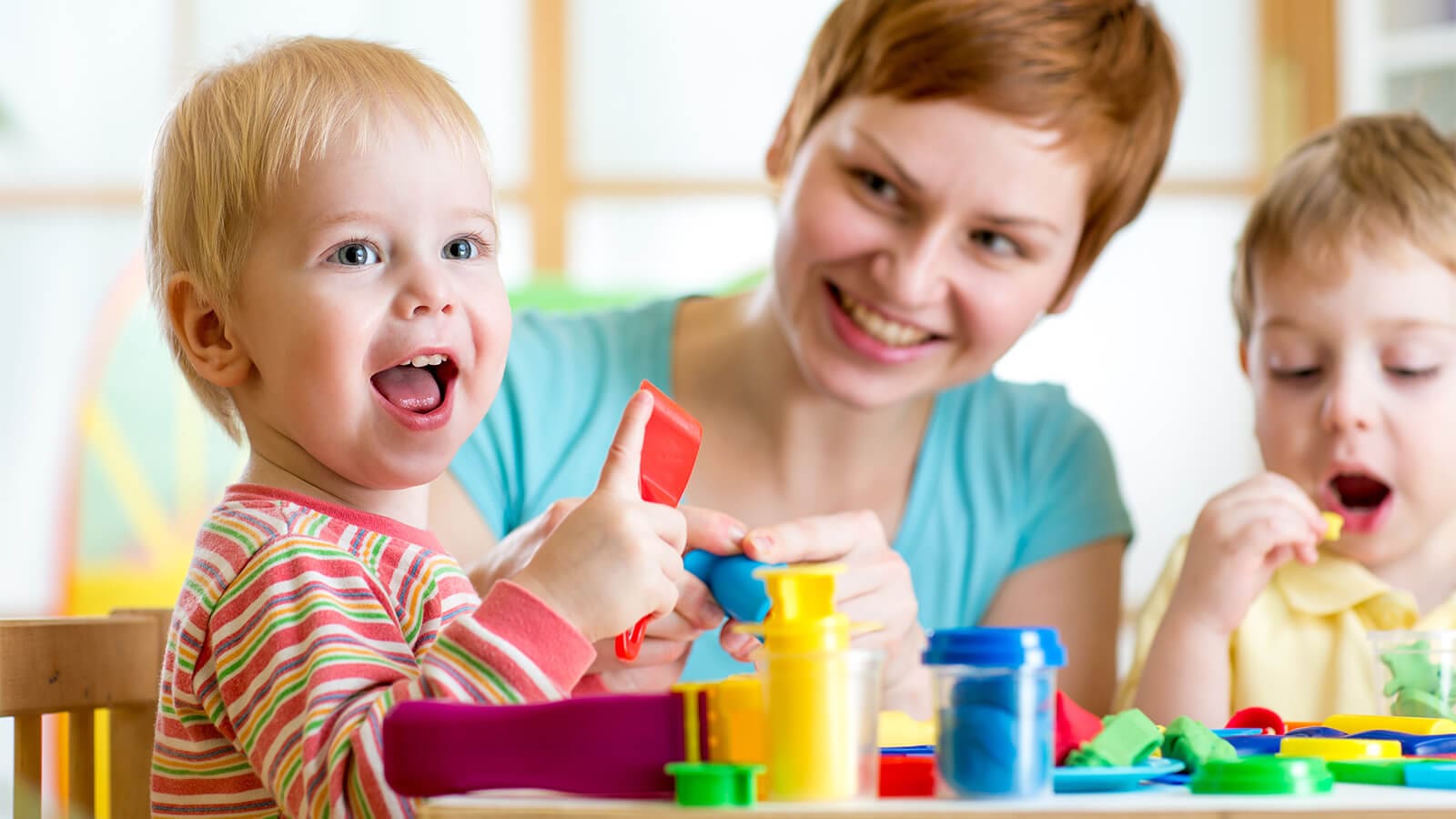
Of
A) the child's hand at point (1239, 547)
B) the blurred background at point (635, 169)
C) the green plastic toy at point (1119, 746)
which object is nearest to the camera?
the green plastic toy at point (1119, 746)

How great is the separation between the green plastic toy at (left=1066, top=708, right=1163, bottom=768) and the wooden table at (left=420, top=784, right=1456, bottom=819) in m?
0.07

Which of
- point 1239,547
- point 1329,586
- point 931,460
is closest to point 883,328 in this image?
point 931,460

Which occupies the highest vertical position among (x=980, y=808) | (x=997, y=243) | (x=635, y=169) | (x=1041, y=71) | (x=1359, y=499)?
(x=635, y=169)

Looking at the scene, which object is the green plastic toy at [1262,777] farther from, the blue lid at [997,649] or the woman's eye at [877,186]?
the woman's eye at [877,186]

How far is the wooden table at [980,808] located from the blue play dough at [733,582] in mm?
294

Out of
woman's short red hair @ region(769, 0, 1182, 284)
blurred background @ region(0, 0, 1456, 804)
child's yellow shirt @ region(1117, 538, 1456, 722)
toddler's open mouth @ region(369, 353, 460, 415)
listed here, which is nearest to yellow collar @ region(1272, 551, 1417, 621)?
child's yellow shirt @ region(1117, 538, 1456, 722)

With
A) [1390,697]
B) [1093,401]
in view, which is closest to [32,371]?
[1093,401]

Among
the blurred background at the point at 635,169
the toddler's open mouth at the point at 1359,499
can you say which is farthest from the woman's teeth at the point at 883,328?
the blurred background at the point at 635,169

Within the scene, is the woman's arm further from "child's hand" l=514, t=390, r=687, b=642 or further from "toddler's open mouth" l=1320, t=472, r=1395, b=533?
"child's hand" l=514, t=390, r=687, b=642

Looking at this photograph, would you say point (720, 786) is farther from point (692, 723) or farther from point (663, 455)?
point (663, 455)

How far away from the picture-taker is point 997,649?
53 centimetres

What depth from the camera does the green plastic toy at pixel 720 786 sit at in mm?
499

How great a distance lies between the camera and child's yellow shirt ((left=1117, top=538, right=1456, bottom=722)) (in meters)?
1.24

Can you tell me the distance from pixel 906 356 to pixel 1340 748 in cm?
66
